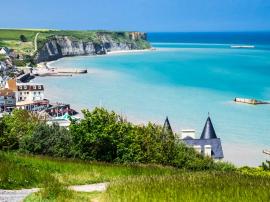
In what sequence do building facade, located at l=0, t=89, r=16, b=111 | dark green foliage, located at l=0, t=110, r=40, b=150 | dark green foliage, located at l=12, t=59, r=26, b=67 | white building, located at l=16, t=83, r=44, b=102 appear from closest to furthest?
dark green foliage, located at l=0, t=110, r=40, b=150 < building facade, located at l=0, t=89, r=16, b=111 < white building, located at l=16, t=83, r=44, b=102 < dark green foliage, located at l=12, t=59, r=26, b=67

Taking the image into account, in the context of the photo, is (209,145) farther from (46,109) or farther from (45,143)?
(46,109)

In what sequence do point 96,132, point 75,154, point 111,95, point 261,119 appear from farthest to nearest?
point 111,95, point 261,119, point 96,132, point 75,154

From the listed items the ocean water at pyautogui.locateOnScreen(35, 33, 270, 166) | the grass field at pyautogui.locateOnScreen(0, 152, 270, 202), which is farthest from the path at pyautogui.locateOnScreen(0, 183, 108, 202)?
the ocean water at pyautogui.locateOnScreen(35, 33, 270, 166)

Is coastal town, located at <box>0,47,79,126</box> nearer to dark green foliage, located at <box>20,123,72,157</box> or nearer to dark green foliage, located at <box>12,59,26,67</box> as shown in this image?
dark green foliage, located at <box>20,123,72,157</box>

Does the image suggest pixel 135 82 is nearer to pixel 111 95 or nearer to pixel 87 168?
pixel 111 95

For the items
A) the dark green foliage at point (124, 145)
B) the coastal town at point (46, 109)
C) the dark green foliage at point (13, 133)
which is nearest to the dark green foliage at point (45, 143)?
the dark green foliage at point (124, 145)

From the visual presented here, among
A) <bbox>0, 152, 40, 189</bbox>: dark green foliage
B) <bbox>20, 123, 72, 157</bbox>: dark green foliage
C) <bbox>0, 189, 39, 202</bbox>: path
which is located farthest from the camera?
<bbox>20, 123, 72, 157</bbox>: dark green foliage

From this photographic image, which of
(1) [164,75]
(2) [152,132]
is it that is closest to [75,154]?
(2) [152,132]
